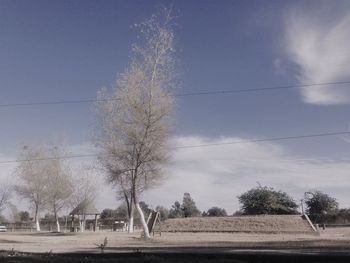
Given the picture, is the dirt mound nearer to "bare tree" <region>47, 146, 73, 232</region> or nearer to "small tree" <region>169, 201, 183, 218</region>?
"bare tree" <region>47, 146, 73, 232</region>

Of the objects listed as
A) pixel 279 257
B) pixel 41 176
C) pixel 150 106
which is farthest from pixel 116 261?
pixel 41 176

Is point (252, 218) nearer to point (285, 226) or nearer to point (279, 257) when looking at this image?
point (285, 226)

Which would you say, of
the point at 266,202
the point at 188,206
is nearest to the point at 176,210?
the point at 188,206

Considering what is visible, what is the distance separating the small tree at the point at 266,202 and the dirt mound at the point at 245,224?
3111cm

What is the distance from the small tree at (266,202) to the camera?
76000 millimetres

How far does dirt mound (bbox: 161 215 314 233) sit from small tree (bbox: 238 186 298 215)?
31110 millimetres

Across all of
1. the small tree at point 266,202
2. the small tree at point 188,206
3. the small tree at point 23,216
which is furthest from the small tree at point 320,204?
the small tree at point 23,216

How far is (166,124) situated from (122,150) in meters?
3.65

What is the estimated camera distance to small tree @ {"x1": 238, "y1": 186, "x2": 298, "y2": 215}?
2992 inches

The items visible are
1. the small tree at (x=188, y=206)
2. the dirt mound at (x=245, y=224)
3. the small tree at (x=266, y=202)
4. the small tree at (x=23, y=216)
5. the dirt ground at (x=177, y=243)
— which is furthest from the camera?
the small tree at (x=23, y=216)

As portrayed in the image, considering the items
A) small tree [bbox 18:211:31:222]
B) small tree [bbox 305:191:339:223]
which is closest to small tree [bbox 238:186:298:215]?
small tree [bbox 305:191:339:223]

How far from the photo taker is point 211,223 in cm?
4531

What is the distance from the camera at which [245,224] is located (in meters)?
43.8

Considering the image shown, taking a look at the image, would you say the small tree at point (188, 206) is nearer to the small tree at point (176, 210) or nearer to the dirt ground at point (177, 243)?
the small tree at point (176, 210)
